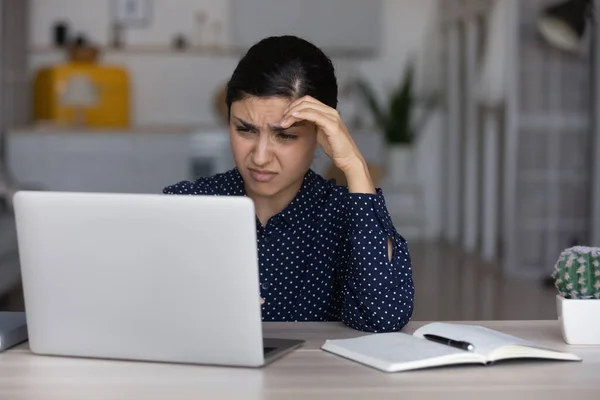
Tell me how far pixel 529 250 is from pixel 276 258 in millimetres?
5057

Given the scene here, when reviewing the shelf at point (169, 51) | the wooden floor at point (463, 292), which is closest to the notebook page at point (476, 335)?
the wooden floor at point (463, 292)

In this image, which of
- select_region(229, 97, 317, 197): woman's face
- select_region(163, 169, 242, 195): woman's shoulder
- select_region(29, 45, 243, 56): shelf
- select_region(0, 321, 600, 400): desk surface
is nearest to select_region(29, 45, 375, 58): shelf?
select_region(29, 45, 243, 56): shelf

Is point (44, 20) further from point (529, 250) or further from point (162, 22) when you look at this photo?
point (529, 250)

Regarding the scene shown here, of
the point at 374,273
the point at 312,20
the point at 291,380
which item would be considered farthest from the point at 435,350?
the point at 312,20

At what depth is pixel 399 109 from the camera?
9148 mm

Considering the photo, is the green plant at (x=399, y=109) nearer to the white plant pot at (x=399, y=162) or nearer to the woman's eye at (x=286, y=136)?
the white plant pot at (x=399, y=162)

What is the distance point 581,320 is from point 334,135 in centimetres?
61

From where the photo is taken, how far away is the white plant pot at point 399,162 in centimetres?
927

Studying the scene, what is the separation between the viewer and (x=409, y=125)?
30.6ft

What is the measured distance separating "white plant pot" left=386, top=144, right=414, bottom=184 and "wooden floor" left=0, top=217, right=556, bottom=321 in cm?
156

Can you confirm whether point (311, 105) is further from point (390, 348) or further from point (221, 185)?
point (390, 348)

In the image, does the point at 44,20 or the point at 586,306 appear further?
the point at 44,20

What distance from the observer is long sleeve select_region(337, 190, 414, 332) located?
6.84 ft

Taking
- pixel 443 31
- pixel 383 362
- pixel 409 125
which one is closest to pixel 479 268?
pixel 409 125
